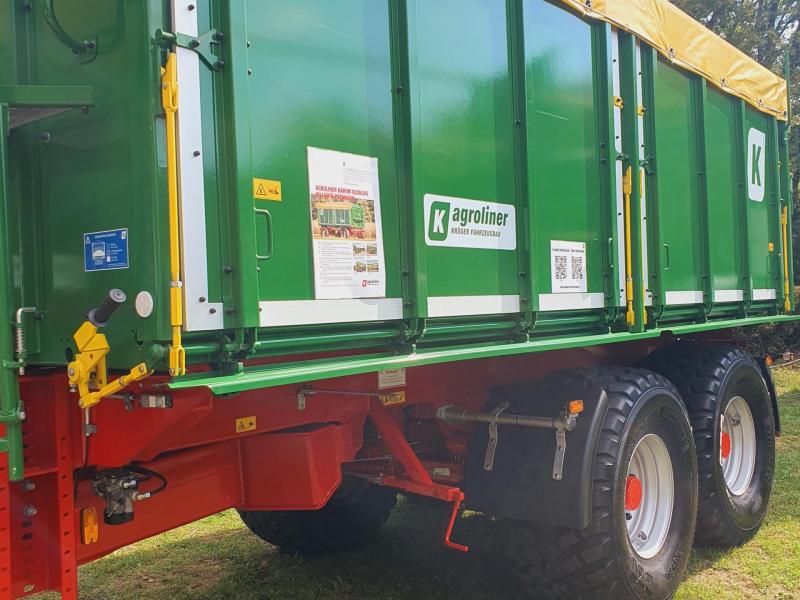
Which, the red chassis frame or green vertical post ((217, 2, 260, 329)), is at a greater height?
green vertical post ((217, 2, 260, 329))

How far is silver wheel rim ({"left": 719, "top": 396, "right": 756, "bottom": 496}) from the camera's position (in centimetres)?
529

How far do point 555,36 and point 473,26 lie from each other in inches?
25.6

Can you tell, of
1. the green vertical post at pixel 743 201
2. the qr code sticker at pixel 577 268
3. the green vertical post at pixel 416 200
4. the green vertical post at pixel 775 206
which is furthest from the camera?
the green vertical post at pixel 775 206

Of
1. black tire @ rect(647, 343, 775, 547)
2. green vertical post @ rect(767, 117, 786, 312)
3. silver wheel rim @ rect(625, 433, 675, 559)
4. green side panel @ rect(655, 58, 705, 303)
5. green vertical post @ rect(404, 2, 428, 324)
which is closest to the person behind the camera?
green vertical post @ rect(404, 2, 428, 324)

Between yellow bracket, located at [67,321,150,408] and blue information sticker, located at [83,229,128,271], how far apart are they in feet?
0.61

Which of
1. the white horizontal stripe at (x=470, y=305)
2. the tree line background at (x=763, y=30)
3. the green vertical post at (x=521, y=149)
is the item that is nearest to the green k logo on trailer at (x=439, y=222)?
the white horizontal stripe at (x=470, y=305)

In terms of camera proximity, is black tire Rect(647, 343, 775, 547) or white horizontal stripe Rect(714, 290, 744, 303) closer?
black tire Rect(647, 343, 775, 547)

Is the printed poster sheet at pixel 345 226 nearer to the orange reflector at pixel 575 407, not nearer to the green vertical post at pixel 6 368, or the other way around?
the green vertical post at pixel 6 368

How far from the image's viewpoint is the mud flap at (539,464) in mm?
3398

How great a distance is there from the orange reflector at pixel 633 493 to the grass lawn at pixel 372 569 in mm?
674

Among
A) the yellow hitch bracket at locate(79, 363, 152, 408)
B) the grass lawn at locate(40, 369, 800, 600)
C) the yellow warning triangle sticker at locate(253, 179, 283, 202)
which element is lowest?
the grass lawn at locate(40, 369, 800, 600)

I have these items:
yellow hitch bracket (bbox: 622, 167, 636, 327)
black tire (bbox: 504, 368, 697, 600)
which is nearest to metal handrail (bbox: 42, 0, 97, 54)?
black tire (bbox: 504, 368, 697, 600)

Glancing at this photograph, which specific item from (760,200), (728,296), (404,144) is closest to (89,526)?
(404,144)

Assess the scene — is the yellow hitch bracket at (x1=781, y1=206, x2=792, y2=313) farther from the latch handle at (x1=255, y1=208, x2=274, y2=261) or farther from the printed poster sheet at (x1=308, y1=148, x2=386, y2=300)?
the latch handle at (x1=255, y1=208, x2=274, y2=261)
